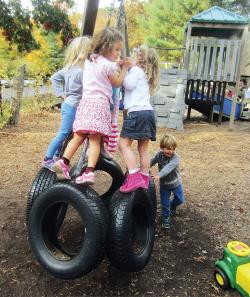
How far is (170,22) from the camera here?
3444 centimetres

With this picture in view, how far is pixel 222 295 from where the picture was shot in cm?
332

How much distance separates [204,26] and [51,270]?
1034cm

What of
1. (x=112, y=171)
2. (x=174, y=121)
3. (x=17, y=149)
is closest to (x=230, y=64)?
(x=174, y=121)

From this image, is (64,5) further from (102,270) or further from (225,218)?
(102,270)

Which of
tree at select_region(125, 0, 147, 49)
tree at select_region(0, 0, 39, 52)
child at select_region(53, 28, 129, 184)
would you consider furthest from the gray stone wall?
tree at select_region(125, 0, 147, 49)

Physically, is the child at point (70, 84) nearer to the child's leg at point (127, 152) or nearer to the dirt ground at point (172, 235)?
the child's leg at point (127, 152)

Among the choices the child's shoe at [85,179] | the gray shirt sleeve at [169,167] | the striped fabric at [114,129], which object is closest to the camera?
the child's shoe at [85,179]

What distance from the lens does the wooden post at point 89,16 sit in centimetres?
423

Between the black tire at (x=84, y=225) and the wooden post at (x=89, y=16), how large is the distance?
84.1 inches

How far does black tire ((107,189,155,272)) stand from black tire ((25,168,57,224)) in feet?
2.97

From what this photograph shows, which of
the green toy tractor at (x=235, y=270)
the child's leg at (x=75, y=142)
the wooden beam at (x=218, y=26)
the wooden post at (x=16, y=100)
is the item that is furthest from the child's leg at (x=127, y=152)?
the wooden beam at (x=218, y=26)

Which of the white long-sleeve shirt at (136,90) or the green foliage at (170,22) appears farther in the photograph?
the green foliage at (170,22)

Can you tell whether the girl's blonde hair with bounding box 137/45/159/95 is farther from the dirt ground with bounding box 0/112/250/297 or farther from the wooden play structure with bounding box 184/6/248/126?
the wooden play structure with bounding box 184/6/248/126

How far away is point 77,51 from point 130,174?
4.40 ft
